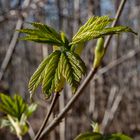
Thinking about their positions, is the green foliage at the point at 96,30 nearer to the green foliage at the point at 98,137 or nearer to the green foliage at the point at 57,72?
the green foliage at the point at 57,72

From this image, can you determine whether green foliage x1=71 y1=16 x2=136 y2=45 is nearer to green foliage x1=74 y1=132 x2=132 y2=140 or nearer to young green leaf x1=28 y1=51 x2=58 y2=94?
young green leaf x1=28 y1=51 x2=58 y2=94

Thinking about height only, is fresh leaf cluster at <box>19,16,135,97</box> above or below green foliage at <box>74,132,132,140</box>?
above

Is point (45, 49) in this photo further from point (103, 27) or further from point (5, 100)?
point (103, 27)

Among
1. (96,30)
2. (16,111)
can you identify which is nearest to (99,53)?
(96,30)

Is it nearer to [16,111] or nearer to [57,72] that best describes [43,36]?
[57,72]

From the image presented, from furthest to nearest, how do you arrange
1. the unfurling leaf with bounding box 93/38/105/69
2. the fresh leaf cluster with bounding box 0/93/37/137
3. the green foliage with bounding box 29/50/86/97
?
1. the fresh leaf cluster with bounding box 0/93/37/137
2. the unfurling leaf with bounding box 93/38/105/69
3. the green foliage with bounding box 29/50/86/97

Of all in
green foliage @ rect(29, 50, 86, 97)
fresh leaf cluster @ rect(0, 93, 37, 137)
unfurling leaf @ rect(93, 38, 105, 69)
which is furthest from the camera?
fresh leaf cluster @ rect(0, 93, 37, 137)

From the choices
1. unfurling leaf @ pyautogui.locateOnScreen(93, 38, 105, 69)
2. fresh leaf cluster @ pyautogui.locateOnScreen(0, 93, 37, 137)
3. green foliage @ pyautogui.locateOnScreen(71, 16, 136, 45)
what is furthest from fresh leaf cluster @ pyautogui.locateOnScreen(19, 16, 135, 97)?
fresh leaf cluster @ pyautogui.locateOnScreen(0, 93, 37, 137)

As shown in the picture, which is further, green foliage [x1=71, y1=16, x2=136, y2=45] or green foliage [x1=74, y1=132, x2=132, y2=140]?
green foliage [x1=74, y1=132, x2=132, y2=140]
